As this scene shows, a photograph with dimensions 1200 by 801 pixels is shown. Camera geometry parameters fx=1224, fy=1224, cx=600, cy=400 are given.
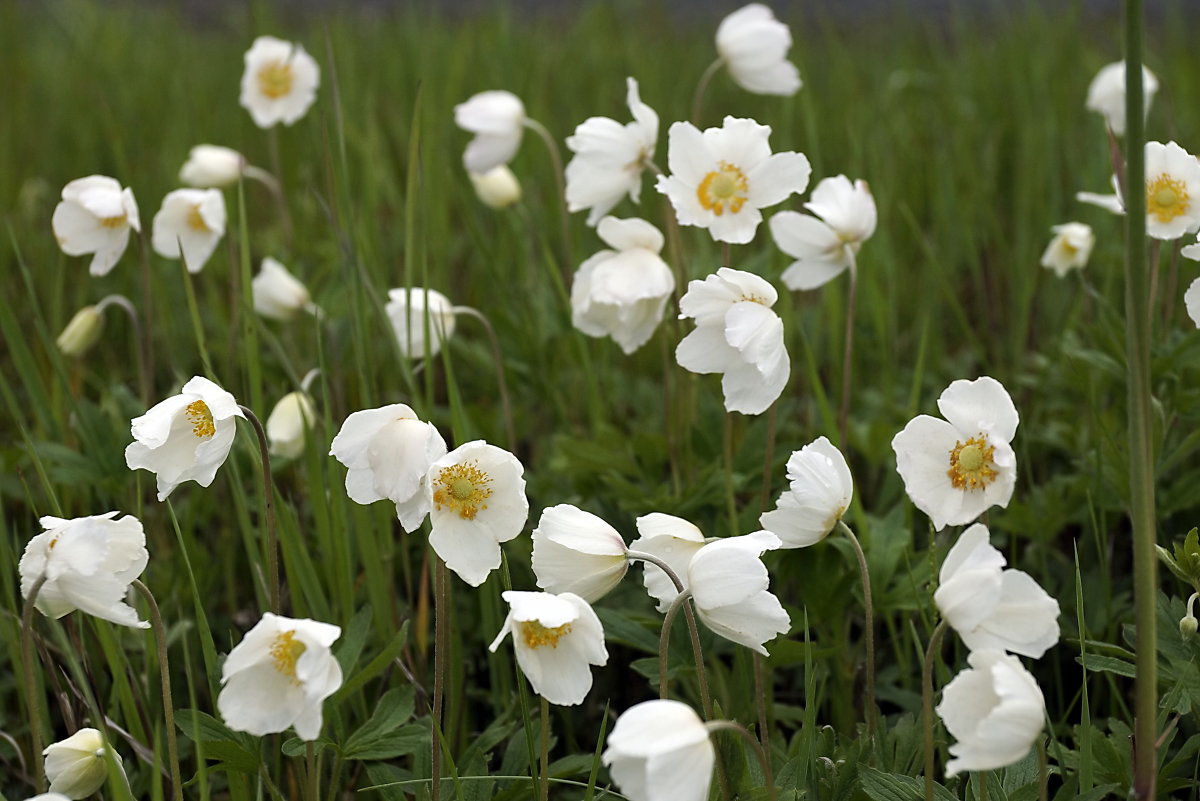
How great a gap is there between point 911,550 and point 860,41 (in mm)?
4216

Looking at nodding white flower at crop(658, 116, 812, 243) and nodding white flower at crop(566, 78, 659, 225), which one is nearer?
nodding white flower at crop(658, 116, 812, 243)

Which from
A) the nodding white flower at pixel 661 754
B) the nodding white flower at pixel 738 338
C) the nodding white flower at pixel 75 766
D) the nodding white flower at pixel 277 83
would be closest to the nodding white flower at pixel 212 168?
the nodding white flower at pixel 277 83

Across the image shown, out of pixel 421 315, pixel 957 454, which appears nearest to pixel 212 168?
pixel 421 315

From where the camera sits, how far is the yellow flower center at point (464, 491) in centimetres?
120

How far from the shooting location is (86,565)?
1.07 meters

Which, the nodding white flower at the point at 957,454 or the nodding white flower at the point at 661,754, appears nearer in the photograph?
the nodding white flower at the point at 661,754

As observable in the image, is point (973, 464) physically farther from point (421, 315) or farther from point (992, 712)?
point (421, 315)

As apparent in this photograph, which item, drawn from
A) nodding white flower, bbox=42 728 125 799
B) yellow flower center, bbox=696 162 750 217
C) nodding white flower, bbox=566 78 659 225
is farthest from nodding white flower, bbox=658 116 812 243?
nodding white flower, bbox=42 728 125 799

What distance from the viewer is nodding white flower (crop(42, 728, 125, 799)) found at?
1.13 meters

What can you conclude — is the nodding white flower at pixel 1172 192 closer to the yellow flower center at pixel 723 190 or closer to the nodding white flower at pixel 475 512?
the yellow flower center at pixel 723 190

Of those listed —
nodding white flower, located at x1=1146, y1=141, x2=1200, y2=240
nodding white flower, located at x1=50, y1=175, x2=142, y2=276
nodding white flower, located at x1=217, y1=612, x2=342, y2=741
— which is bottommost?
nodding white flower, located at x1=217, y1=612, x2=342, y2=741

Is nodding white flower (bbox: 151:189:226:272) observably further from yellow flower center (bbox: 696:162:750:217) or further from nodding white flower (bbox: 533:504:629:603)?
nodding white flower (bbox: 533:504:629:603)

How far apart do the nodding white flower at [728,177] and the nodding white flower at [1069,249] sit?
0.74 meters

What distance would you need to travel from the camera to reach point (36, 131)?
12.3 ft
